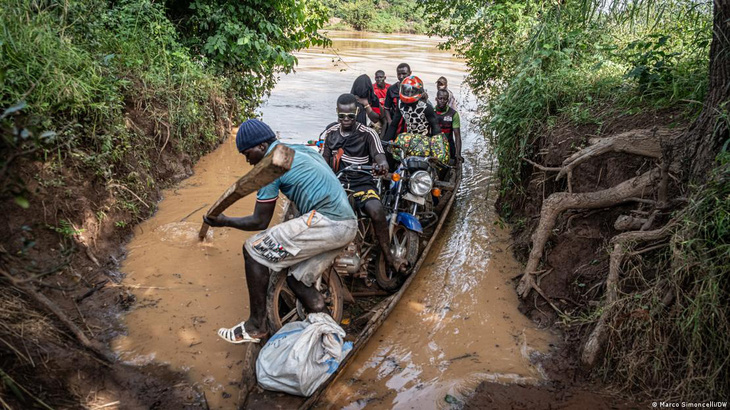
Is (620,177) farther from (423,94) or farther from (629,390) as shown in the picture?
(423,94)

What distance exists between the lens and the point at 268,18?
9203 mm

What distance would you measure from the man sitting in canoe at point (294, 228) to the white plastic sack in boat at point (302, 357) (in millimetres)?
246

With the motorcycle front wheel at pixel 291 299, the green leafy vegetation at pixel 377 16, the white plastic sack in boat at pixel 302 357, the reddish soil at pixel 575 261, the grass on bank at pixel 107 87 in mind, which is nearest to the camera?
the white plastic sack in boat at pixel 302 357

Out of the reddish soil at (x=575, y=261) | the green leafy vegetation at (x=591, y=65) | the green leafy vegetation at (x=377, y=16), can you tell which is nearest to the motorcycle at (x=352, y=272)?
the reddish soil at (x=575, y=261)

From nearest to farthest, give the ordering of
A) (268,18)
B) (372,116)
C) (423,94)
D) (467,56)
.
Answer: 1. (423,94)
2. (372,116)
3. (268,18)
4. (467,56)

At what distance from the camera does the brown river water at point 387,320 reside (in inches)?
149

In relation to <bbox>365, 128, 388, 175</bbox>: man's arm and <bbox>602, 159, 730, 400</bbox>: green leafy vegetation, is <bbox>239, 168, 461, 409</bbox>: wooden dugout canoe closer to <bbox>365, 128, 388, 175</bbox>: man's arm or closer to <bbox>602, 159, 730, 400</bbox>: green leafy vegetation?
<bbox>365, 128, 388, 175</bbox>: man's arm

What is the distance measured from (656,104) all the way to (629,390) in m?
2.93

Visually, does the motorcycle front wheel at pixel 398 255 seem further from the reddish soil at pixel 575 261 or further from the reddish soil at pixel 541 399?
the reddish soil at pixel 541 399

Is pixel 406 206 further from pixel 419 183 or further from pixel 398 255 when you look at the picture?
pixel 398 255

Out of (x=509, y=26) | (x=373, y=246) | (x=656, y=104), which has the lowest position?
(x=373, y=246)

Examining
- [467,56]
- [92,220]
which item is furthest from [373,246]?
[467,56]

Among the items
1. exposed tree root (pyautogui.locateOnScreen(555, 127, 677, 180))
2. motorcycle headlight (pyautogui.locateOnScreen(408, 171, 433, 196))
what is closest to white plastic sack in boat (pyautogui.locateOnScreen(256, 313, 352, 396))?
motorcycle headlight (pyautogui.locateOnScreen(408, 171, 433, 196))

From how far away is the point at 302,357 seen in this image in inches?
128
